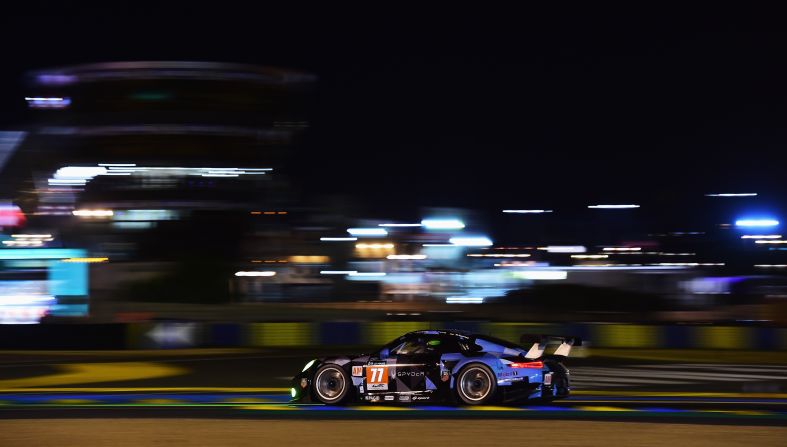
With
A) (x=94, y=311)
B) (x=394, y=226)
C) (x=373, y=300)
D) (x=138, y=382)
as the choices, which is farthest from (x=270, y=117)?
(x=138, y=382)

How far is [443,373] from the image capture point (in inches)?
461

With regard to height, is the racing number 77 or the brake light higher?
the brake light

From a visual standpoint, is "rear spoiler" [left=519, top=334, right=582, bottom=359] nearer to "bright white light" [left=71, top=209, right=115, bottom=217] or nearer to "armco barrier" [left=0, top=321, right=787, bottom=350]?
"armco barrier" [left=0, top=321, right=787, bottom=350]

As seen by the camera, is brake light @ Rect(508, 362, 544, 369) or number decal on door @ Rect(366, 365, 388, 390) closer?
brake light @ Rect(508, 362, 544, 369)

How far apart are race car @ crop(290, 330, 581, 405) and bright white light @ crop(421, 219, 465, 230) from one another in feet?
240

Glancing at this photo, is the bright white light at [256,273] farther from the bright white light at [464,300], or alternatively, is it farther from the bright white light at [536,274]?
the bright white light at [536,274]

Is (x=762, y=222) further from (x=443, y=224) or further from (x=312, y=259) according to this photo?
(x=312, y=259)

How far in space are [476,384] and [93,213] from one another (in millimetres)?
52583

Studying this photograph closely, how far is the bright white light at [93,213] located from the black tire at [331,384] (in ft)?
168

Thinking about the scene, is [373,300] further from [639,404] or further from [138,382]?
[639,404]

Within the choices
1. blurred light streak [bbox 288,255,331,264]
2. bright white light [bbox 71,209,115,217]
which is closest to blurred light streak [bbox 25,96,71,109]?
bright white light [bbox 71,209,115,217]

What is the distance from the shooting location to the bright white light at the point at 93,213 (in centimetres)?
5956

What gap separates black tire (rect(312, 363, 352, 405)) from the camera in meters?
12.0

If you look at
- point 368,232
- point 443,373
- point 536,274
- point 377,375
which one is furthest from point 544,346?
point 368,232
